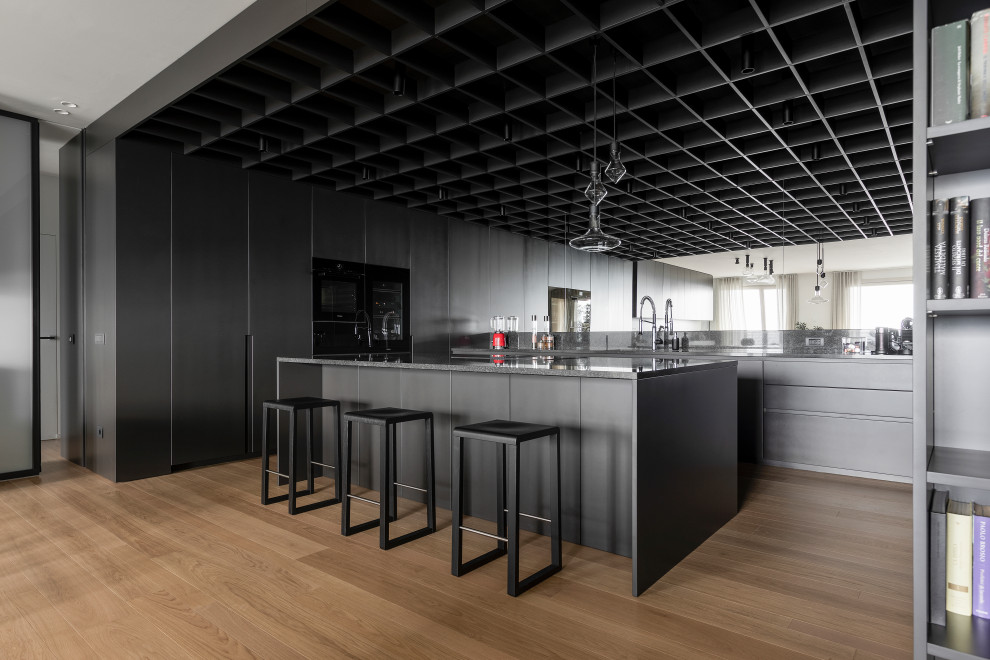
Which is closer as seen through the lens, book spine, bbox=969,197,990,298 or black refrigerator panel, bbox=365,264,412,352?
book spine, bbox=969,197,990,298

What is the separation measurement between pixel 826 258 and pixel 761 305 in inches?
48.0

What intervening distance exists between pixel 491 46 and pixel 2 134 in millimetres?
3820

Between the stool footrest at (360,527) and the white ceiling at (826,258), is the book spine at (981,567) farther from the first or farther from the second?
the white ceiling at (826,258)

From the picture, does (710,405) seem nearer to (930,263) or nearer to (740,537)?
(740,537)

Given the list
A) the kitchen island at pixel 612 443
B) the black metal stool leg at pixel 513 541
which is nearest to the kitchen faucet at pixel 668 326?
the kitchen island at pixel 612 443

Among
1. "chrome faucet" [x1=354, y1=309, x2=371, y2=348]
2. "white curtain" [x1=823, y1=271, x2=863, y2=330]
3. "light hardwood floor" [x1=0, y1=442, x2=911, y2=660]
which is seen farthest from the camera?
"white curtain" [x1=823, y1=271, x2=863, y2=330]

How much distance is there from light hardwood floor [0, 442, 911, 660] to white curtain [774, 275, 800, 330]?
6.47 meters

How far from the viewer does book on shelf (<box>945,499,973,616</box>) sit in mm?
1263

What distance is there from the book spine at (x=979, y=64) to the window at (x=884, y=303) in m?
7.42

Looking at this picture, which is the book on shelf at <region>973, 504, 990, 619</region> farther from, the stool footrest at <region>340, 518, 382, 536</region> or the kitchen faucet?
the kitchen faucet

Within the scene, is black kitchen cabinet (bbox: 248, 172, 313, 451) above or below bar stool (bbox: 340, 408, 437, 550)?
above

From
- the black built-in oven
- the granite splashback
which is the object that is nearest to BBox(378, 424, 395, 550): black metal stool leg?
the black built-in oven

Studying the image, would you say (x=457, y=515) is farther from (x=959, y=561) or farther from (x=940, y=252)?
(x=940, y=252)

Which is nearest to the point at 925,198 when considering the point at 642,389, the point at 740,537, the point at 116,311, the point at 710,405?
the point at 642,389
